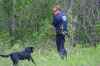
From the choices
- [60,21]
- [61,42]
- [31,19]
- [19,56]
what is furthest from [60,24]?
[31,19]

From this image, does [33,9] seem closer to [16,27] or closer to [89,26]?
[16,27]

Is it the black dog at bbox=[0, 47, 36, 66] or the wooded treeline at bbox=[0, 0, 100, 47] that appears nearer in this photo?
A: the black dog at bbox=[0, 47, 36, 66]

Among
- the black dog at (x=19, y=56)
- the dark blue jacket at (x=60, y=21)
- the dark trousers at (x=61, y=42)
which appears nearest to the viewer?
the black dog at (x=19, y=56)

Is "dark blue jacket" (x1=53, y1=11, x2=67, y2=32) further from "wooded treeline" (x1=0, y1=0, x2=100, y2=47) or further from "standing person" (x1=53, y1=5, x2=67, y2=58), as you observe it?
"wooded treeline" (x1=0, y1=0, x2=100, y2=47)

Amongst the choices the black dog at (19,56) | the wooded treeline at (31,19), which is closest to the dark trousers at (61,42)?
the black dog at (19,56)

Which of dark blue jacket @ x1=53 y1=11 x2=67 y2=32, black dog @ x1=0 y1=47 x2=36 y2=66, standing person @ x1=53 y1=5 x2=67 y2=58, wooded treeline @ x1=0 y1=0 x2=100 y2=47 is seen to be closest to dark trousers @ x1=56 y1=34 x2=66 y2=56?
standing person @ x1=53 y1=5 x2=67 y2=58

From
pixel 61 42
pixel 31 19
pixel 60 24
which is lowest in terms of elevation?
pixel 61 42

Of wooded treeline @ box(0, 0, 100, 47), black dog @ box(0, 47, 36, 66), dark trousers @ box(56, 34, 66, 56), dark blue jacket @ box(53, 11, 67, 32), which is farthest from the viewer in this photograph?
wooded treeline @ box(0, 0, 100, 47)

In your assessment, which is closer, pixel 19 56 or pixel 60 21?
pixel 19 56

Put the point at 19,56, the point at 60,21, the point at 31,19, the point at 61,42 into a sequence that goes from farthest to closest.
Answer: the point at 31,19 → the point at 61,42 → the point at 60,21 → the point at 19,56

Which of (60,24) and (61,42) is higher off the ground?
(60,24)

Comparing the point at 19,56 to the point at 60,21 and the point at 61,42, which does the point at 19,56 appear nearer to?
the point at 60,21

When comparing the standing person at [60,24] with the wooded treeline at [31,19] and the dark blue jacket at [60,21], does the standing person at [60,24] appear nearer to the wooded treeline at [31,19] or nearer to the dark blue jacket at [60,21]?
the dark blue jacket at [60,21]

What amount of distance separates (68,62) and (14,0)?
8323mm
